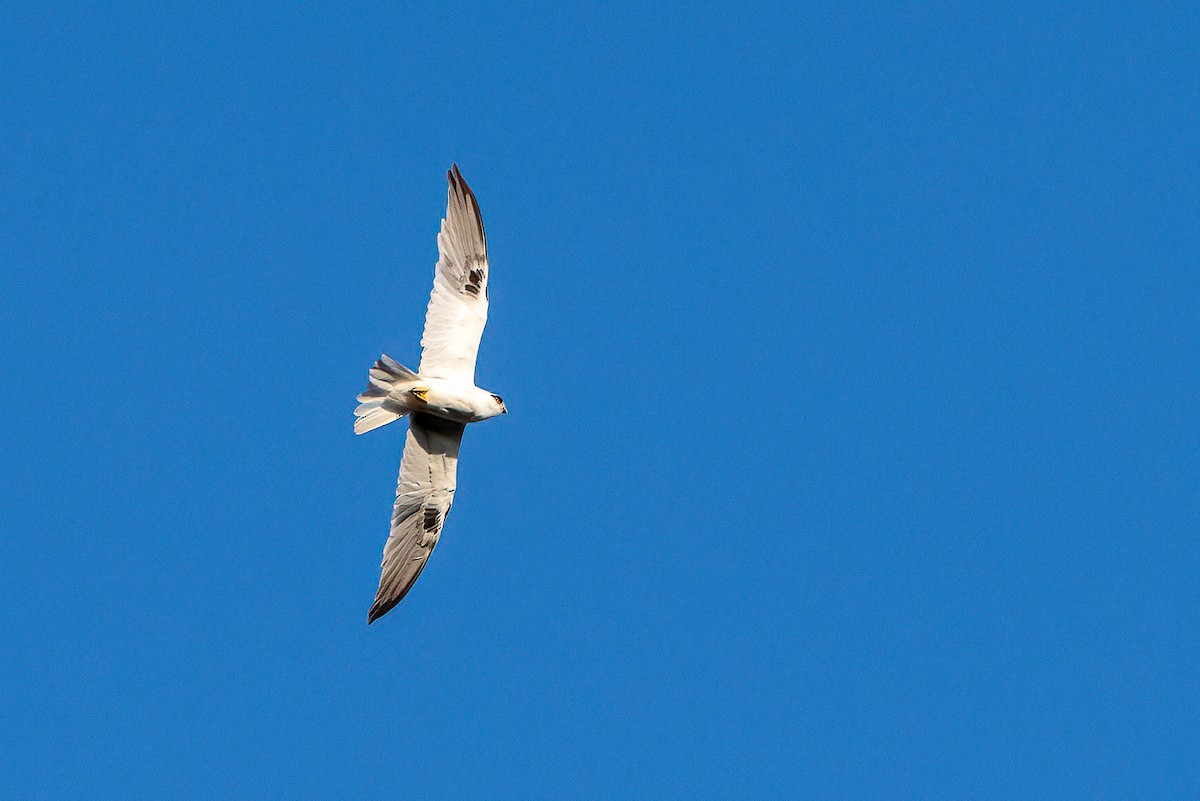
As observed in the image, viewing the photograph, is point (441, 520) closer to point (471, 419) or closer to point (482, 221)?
point (471, 419)

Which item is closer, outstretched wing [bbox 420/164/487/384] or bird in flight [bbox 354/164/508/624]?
bird in flight [bbox 354/164/508/624]

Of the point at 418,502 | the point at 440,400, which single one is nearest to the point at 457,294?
the point at 440,400

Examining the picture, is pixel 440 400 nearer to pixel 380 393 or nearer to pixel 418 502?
pixel 380 393

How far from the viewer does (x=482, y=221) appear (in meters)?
20.8

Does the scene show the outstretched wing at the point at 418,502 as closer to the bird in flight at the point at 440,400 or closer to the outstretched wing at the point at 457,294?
the bird in flight at the point at 440,400

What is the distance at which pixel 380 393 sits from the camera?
19.3 m

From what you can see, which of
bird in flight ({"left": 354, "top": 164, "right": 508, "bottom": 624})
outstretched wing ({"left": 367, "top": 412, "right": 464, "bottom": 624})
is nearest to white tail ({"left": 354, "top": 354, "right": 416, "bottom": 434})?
bird in flight ({"left": 354, "top": 164, "right": 508, "bottom": 624})

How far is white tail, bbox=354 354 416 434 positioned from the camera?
62.7ft

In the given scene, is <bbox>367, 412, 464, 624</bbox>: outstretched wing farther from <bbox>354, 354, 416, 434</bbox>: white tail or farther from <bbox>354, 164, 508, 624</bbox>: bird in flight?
<bbox>354, 354, 416, 434</bbox>: white tail

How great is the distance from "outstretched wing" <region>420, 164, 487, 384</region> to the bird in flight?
14 mm

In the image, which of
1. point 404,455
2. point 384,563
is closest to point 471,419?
point 404,455

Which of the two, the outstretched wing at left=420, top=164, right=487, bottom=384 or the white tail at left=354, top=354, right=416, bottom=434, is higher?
the outstretched wing at left=420, top=164, right=487, bottom=384

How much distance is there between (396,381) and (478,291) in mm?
2073

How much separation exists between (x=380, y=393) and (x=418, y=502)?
89.2 inches
